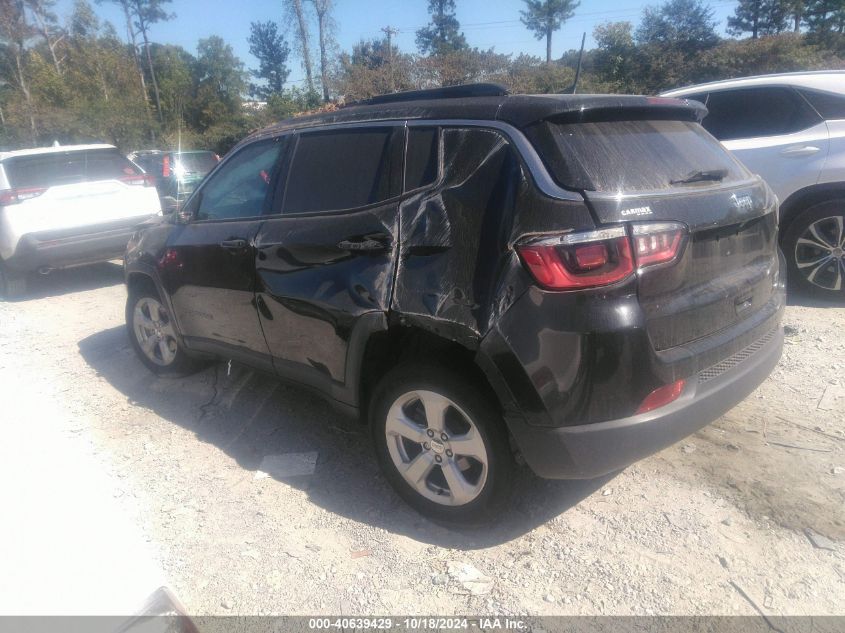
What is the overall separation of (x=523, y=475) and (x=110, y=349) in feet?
13.4

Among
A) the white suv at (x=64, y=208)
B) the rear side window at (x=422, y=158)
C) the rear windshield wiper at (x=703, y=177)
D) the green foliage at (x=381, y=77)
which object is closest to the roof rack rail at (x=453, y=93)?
the rear side window at (x=422, y=158)

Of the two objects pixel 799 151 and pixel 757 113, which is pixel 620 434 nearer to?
pixel 799 151

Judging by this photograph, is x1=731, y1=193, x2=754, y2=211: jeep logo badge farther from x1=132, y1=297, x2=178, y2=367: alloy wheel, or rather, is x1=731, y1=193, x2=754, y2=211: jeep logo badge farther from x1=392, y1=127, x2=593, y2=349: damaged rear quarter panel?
x1=132, y1=297, x2=178, y2=367: alloy wheel

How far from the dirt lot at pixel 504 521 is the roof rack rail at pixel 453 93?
1877 mm

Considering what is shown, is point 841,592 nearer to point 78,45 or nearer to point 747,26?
point 747,26

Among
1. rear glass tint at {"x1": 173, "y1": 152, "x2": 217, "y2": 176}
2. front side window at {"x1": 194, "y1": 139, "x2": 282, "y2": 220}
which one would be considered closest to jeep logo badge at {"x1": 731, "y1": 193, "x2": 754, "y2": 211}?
A: front side window at {"x1": 194, "y1": 139, "x2": 282, "y2": 220}

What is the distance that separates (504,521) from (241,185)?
2.49 meters

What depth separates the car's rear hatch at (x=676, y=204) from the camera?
7.51 ft

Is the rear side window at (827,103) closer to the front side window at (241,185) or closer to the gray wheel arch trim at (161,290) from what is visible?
the front side window at (241,185)

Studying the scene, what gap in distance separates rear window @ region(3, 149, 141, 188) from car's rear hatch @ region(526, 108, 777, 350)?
710 cm

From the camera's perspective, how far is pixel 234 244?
140 inches

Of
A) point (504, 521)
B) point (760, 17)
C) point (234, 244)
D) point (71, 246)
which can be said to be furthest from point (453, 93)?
point (760, 17)

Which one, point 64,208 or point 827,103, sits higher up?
point 827,103

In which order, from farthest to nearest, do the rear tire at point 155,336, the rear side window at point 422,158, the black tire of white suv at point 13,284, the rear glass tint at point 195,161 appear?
the rear glass tint at point 195,161 → the black tire of white suv at point 13,284 → the rear tire at point 155,336 → the rear side window at point 422,158
